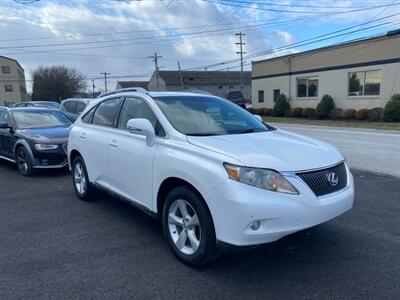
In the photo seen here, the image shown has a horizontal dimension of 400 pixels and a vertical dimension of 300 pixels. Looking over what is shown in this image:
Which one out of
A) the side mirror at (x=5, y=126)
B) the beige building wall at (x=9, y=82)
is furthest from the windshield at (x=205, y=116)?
the beige building wall at (x=9, y=82)

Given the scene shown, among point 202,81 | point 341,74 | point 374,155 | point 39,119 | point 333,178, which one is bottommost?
point 374,155

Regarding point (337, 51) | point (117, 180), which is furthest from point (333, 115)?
point (117, 180)

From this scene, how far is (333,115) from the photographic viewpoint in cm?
2762

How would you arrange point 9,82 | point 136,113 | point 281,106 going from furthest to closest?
1. point 9,82
2. point 281,106
3. point 136,113

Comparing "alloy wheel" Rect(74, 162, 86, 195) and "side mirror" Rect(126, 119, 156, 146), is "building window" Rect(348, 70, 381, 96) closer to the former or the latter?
"alloy wheel" Rect(74, 162, 86, 195)

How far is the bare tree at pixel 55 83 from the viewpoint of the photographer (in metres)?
74.1

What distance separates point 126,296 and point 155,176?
4.11 feet

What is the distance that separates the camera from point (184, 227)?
12.4 ft

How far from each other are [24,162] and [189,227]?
19.5 ft

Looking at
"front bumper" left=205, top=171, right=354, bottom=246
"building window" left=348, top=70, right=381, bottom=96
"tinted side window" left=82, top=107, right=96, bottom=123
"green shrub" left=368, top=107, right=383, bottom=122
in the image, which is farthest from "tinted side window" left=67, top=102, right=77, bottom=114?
"building window" left=348, top=70, right=381, bottom=96

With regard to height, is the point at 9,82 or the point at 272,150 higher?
the point at 9,82

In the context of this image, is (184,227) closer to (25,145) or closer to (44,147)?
(44,147)

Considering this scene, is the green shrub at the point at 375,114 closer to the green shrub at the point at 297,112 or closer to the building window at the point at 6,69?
the green shrub at the point at 297,112

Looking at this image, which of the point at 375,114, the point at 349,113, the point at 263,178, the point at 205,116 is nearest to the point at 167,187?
the point at 205,116
